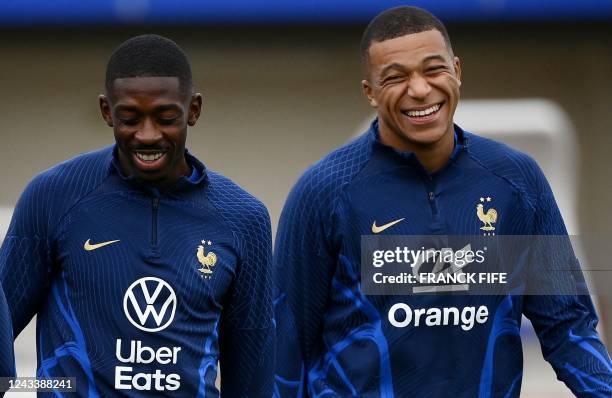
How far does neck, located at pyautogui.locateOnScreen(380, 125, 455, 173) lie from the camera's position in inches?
170

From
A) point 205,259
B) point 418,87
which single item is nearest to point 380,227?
point 418,87

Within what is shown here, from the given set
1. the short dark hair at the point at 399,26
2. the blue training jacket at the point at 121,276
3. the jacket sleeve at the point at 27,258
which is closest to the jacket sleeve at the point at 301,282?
the blue training jacket at the point at 121,276

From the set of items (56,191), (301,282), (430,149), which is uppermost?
(430,149)

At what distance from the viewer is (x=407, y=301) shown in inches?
165

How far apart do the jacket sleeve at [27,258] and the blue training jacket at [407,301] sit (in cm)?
79

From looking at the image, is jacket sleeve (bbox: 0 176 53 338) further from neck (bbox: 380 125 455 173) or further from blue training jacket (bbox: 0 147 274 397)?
neck (bbox: 380 125 455 173)

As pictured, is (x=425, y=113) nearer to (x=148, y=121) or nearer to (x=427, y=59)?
(x=427, y=59)

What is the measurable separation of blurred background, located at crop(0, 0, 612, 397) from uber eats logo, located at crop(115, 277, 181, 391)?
10.2 ft

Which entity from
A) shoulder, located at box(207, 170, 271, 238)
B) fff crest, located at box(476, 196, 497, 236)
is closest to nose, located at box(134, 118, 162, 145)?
shoulder, located at box(207, 170, 271, 238)

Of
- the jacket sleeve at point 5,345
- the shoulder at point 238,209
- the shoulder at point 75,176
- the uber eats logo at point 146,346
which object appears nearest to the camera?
the jacket sleeve at point 5,345

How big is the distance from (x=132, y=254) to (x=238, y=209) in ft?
1.21

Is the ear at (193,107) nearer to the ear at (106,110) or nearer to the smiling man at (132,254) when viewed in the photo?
the smiling man at (132,254)

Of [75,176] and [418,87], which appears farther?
[418,87]

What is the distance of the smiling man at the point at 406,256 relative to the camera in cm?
420
